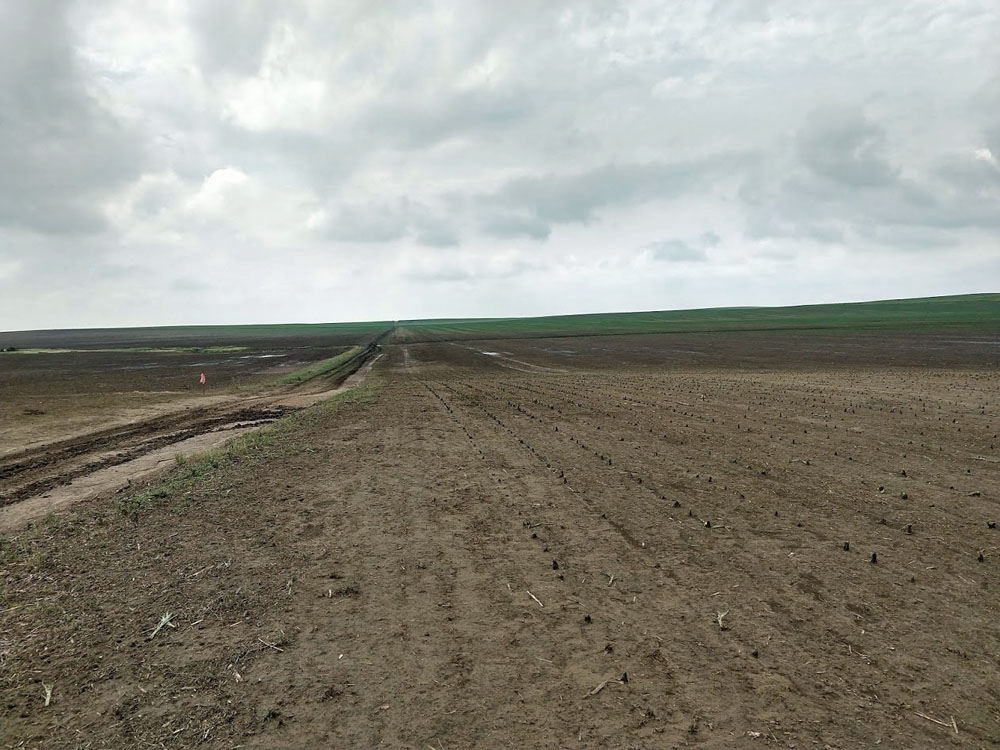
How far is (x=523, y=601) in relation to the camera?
6.16m

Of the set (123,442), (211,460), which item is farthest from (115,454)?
(211,460)

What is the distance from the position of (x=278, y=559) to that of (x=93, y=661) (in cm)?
242

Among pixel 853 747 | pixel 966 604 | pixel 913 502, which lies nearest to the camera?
A: pixel 853 747

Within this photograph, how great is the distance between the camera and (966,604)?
5.86 m

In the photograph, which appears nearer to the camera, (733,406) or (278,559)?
(278,559)

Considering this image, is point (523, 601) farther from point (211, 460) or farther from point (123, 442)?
point (123, 442)

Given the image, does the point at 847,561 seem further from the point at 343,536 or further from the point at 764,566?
the point at 343,536

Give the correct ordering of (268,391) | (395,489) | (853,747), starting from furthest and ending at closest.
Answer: (268,391), (395,489), (853,747)

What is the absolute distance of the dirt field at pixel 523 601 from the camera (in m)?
4.33

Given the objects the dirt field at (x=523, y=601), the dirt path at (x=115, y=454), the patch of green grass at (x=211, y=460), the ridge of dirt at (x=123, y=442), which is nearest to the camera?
the dirt field at (x=523, y=601)

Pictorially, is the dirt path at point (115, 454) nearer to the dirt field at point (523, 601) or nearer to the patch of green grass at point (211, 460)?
the patch of green grass at point (211, 460)

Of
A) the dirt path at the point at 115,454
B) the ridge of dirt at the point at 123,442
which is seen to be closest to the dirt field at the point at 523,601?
the dirt path at the point at 115,454

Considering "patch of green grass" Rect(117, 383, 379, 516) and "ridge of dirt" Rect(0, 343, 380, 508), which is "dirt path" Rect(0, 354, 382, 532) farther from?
"patch of green grass" Rect(117, 383, 379, 516)

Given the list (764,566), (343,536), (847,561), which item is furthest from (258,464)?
(847,561)
